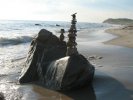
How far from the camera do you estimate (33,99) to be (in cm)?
978

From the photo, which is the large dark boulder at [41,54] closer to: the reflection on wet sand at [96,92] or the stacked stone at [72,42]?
the reflection on wet sand at [96,92]

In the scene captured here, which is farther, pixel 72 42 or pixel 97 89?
pixel 72 42

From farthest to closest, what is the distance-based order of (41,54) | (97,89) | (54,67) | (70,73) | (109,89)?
(41,54)
(54,67)
(97,89)
(109,89)
(70,73)

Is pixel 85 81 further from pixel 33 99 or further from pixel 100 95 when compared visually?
pixel 33 99

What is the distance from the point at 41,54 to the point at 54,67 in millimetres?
1630

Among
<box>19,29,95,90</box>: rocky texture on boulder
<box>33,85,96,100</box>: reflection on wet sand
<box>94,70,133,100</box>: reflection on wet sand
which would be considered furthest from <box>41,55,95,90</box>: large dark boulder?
<box>94,70,133,100</box>: reflection on wet sand

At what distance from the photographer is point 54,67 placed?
36.1 feet

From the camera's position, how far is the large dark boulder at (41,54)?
12.2m

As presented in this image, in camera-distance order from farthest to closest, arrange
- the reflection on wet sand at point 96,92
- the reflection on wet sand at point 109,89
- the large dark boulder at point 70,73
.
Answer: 1. the large dark boulder at point 70,73
2. the reflection on wet sand at point 96,92
3. the reflection on wet sand at point 109,89

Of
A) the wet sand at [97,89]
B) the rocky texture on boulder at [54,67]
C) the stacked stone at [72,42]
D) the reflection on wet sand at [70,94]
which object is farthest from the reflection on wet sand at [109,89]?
the stacked stone at [72,42]

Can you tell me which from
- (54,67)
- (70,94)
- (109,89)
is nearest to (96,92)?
(109,89)

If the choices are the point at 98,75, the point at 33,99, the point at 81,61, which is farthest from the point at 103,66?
the point at 33,99

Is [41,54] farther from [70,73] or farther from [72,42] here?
[70,73]

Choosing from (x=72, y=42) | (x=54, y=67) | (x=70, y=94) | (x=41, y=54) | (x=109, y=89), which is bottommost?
(x=70, y=94)
